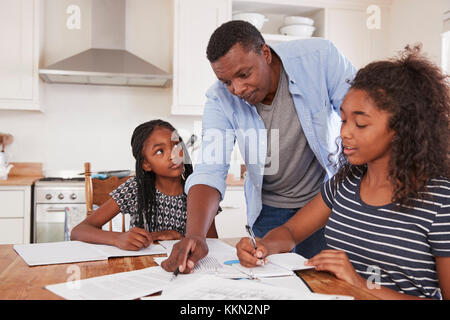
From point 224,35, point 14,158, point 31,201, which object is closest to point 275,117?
point 224,35

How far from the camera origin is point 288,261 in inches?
42.8

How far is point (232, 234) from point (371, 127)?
2333mm

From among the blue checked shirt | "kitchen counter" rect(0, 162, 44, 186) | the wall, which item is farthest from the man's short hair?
"kitchen counter" rect(0, 162, 44, 186)

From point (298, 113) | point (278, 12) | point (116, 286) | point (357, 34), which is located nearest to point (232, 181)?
point (278, 12)

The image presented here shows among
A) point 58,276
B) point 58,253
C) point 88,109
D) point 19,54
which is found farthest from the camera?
point 88,109

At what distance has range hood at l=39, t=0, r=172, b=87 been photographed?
318 centimetres

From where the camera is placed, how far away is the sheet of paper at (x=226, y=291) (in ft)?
2.56

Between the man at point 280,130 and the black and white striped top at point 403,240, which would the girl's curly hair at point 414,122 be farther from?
the man at point 280,130

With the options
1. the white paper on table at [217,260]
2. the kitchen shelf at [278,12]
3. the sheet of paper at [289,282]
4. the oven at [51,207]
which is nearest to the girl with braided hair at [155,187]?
the white paper on table at [217,260]

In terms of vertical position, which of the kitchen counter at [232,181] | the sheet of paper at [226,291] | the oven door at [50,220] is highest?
the sheet of paper at [226,291]

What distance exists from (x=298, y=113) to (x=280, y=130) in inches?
3.6

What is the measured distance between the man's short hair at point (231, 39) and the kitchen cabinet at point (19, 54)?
234 centimetres

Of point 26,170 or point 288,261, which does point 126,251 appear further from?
point 26,170

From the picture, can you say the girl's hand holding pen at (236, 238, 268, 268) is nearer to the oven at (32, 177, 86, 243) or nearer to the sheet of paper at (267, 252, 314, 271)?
the sheet of paper at (267, 252, 314, 271)
